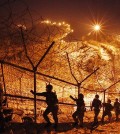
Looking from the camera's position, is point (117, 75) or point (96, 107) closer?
point (96, 107)

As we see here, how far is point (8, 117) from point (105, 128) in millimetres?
3544

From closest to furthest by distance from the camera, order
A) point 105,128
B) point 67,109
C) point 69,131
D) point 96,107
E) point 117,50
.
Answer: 1. point 69,131
2. point 105,128
3. point 96,107
4. point 67,109
5. point 117,50

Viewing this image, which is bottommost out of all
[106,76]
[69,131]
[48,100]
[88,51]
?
[69,131]

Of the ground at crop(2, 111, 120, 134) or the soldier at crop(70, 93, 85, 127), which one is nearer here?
the ground at crop(2, 111, 120, 134)

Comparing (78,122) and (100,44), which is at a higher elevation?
(100,44)

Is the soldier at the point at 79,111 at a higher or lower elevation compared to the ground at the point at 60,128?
higher

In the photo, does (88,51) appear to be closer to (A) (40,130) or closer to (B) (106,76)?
(B) (106,76)

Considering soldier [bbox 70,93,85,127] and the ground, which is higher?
soldier [bbox 70,93,85,127]

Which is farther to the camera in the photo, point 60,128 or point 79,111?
point 79,111

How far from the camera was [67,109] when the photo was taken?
14.8m

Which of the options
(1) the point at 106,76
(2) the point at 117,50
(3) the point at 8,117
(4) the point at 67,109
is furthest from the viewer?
(2) the point at 117,50

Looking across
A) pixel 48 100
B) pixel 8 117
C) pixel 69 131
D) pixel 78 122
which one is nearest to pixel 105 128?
pixel 78 122

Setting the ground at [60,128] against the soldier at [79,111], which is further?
the soldier at [79,111]

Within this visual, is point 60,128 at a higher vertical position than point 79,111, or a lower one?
lower
